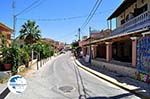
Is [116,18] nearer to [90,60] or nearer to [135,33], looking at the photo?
[90,60]

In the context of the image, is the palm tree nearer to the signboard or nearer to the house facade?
the house facade

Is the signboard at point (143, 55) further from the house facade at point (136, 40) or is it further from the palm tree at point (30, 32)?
the palm tree at point (30, 32)

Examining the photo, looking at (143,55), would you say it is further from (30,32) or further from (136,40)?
(30,32)

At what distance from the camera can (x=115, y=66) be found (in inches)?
920

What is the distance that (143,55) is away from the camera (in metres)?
17.0

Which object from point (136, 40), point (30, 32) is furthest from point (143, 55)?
point (30, 32)

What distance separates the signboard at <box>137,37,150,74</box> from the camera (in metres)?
16.2

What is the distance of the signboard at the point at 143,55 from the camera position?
1622 cm

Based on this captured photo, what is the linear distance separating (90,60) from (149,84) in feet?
88.1

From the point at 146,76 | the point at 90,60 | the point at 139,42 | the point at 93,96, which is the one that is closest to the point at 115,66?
the point at 139,42

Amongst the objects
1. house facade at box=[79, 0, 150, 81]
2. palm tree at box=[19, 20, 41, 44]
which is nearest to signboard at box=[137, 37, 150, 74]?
house facade at box=[79, 0, 150, 81]

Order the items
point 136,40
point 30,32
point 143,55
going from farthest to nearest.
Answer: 1. point 30,32
2. point 136,40
3. point 143,55

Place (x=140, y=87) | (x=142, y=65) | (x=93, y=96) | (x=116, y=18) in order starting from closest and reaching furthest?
(x=93, y=96), (x=140, y=87), (x=142, y=65), (x=116, y=18)

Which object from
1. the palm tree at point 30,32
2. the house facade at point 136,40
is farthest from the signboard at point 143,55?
the palm tree at point 30,32
